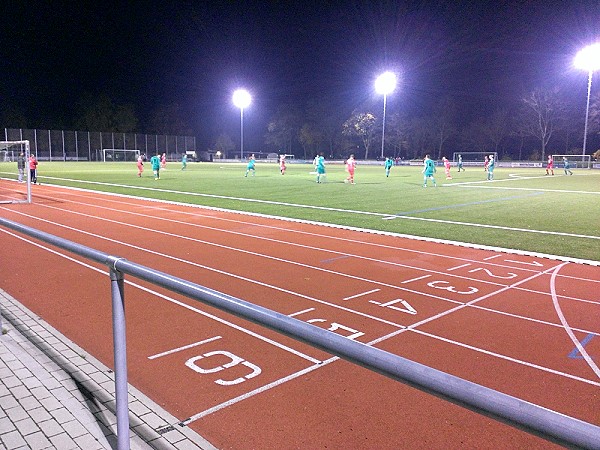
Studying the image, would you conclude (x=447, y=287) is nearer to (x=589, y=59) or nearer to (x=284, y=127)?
(x=589, y=59)

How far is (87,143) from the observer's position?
83250 millimetres

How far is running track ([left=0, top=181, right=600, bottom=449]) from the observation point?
13.6 feet

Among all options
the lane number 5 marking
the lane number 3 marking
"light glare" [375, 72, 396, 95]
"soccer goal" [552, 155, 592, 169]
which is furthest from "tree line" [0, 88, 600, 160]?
the lane number 5 marking

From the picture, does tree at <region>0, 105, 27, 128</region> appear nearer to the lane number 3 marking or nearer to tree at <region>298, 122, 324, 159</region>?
tree at <region>298, 122, 324, 159</region>

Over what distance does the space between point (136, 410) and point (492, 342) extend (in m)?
4.05

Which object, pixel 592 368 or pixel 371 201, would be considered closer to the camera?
pixel 592 368

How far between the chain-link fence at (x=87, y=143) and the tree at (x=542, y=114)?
60115mm

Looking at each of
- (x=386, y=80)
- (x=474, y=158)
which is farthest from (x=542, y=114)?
(x=386, y=80)

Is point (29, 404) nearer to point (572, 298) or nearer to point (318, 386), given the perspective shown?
point (318, 386)

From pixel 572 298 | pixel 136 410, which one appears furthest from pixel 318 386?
pixel 572 298

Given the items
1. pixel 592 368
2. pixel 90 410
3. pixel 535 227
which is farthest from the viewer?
pixel 535 227

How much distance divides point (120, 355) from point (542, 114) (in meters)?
90.4

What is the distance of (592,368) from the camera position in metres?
5.29

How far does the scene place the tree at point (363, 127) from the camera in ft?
319
